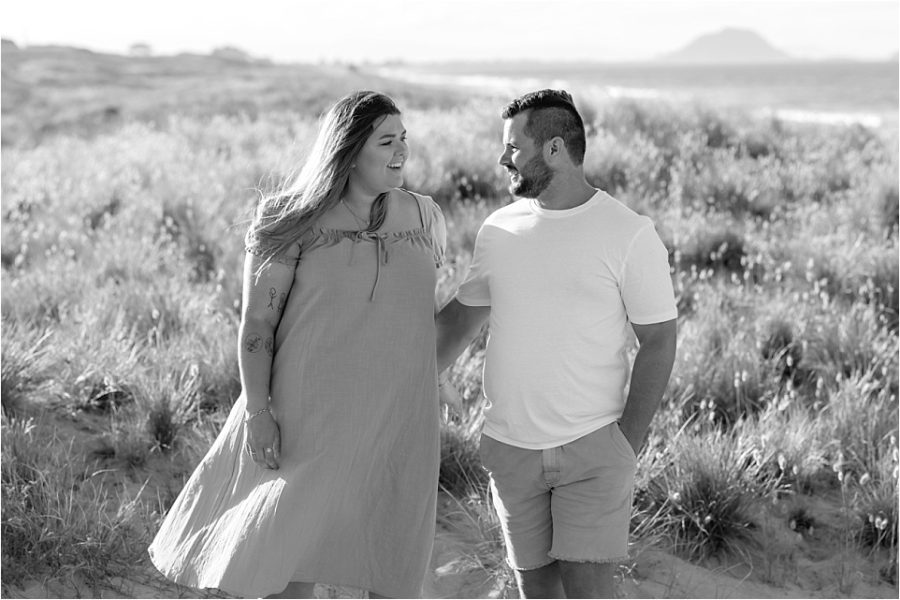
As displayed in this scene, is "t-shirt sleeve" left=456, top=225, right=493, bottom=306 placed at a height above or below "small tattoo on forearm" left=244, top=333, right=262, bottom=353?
above

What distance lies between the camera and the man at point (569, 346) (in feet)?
9.73

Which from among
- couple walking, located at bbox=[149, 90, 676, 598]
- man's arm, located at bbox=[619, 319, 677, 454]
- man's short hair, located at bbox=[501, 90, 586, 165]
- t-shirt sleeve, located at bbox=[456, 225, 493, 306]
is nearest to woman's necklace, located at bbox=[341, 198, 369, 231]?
couple walking, located at bbox=[149, 90, 676, 598]

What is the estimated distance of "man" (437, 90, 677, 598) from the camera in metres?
2.97

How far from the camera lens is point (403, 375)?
312cm

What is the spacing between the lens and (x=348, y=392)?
3.08 metres

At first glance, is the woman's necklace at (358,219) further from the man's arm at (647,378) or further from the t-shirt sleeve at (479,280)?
the man's arm at (647,378)

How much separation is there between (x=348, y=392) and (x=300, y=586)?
632 millimetres

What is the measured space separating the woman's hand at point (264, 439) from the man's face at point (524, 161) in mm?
1057

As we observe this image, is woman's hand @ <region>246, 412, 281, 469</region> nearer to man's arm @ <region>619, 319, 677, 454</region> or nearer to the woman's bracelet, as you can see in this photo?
the woman's bracelet

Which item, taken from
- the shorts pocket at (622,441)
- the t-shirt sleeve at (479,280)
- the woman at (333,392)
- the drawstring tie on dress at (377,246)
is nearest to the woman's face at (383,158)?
the woman at (333,392)

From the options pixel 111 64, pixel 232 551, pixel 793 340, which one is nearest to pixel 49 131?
pixel 793 340

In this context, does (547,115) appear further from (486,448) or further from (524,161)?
(486,448)

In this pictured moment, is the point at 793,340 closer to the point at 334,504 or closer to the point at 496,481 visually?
the point at 496,481

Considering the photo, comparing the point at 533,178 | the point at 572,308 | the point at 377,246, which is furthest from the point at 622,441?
the point at 377,246
